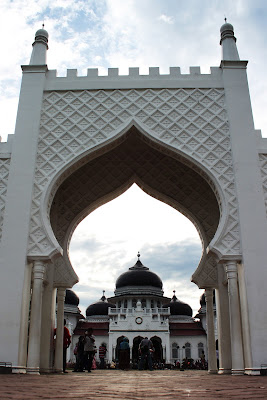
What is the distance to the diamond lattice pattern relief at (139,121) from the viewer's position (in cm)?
883

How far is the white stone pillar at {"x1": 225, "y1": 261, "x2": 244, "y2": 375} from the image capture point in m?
7.47

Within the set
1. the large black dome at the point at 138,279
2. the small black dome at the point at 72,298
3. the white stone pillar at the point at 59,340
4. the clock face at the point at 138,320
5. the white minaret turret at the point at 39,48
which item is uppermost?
the white minaret turret at the point at 39,48

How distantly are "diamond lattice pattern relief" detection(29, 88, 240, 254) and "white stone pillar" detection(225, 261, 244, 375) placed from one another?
4.70 feet

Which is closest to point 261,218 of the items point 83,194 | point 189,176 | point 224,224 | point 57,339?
point 224,224

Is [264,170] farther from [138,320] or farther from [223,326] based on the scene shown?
[138,320]

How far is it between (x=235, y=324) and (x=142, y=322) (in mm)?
27728

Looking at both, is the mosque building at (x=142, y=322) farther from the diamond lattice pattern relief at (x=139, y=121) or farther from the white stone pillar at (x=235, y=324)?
the diamond lattice pattern relief at (x=139, y=121)

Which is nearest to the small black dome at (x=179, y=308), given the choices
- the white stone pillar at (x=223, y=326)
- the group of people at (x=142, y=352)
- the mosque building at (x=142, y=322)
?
the mosque building at (x=142, y=322)

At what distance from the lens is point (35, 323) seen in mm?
7719

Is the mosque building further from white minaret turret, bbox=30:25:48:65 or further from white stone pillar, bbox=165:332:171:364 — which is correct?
white minaret turret, bbox=30:25:48:65

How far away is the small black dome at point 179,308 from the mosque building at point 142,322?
0.47 feet

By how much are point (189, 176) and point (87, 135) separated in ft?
10.4

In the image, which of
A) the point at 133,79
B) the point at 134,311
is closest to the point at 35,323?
the point at 133,79

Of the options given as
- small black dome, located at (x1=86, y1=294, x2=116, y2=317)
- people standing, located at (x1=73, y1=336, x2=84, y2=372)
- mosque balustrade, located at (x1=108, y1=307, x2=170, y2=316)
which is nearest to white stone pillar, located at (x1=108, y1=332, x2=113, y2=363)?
mosque balustrade, located at (x1=108, y1=307, x2=170, y2=316)
